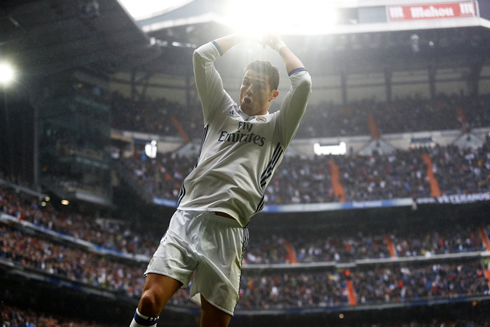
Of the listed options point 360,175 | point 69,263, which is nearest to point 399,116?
point 360,175

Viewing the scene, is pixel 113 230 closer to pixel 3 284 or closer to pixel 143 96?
pixel 3 284

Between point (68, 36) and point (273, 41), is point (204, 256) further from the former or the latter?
point (68, 36)

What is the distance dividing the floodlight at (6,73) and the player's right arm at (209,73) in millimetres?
22209

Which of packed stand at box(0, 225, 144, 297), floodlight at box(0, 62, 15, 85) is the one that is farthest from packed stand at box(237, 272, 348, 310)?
floodlight at box(0, 62, 15, 85)

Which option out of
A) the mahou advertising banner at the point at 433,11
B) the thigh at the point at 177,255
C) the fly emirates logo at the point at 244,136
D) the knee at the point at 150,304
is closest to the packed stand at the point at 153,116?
the mahou advertising banner at the point at 433,11

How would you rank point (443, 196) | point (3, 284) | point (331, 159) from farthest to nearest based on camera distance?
point (331, 159), point (443, 196), point (3, 284)

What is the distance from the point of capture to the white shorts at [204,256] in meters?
3.32

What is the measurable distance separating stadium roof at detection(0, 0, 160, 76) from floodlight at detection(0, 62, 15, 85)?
323 mm

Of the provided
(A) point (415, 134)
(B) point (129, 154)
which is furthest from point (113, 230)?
(A) point (415, 134)

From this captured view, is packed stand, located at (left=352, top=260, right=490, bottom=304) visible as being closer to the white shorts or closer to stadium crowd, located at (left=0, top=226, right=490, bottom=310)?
stadium crowd, located at (left=0, top=226, right=490, bottom=310)

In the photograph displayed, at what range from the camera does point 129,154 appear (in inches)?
1304

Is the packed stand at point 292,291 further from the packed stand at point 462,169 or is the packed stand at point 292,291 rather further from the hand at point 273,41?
the hand at point 273,41

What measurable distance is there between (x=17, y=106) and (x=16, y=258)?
8189 millimetres

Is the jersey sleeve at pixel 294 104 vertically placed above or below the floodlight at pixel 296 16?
above
